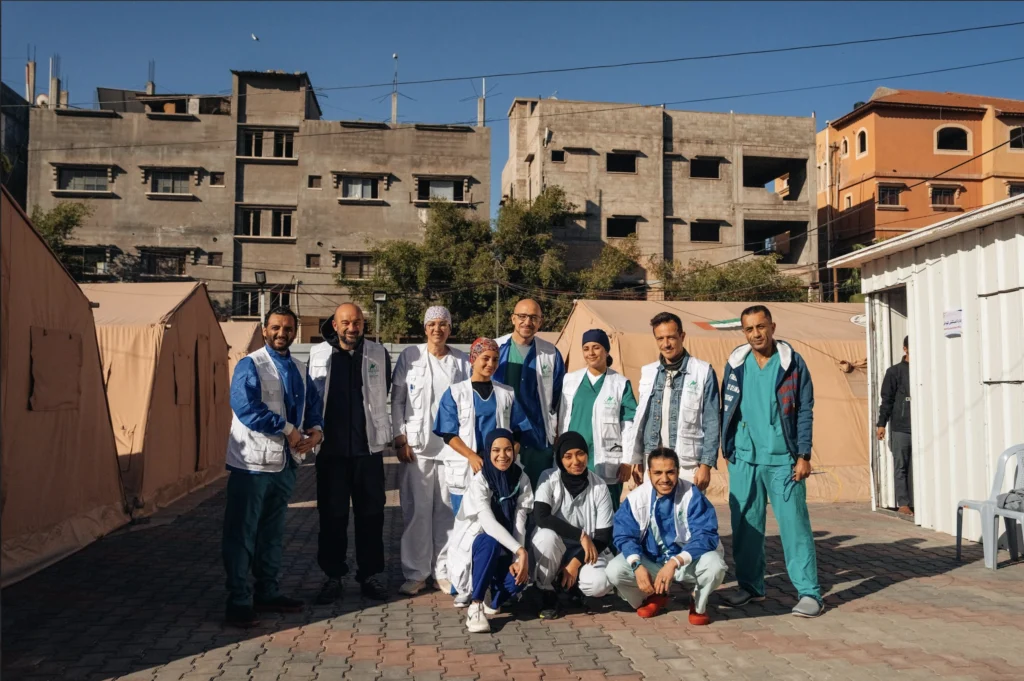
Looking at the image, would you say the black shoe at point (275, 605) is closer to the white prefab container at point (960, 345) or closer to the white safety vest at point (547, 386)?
the white safety vest at point (547, 386)

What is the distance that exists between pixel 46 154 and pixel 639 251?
23800 millimetres

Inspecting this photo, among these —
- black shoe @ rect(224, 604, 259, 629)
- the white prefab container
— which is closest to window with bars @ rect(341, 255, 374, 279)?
the white prefab container

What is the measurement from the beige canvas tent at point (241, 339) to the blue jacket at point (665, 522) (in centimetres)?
1332

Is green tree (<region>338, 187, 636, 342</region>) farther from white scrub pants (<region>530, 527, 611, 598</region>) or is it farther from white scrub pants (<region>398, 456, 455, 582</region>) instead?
white scrub pants (<region>530, 527, 611, 598</region>)

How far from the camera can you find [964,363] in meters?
8.01

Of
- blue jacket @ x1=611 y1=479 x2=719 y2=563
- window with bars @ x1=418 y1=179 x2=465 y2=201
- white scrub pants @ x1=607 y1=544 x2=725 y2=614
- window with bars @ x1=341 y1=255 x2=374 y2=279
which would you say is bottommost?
white scrub pants @ x1=607 y1=544 x2=725 y2=614

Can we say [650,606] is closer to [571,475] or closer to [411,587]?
[571,475]

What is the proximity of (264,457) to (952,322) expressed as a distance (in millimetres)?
6340

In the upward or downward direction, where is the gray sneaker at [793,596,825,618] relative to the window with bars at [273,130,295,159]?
downward

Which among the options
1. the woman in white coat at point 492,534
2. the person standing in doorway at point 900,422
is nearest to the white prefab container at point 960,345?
the person standing in doorway at point 900,422

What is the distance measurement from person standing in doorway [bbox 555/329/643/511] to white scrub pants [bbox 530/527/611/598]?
0.65m

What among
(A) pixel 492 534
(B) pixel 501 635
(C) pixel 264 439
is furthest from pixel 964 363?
(C) pixel 264 439

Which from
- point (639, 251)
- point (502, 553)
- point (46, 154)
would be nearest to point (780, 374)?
point (502, 553)

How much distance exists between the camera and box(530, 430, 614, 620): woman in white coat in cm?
548
